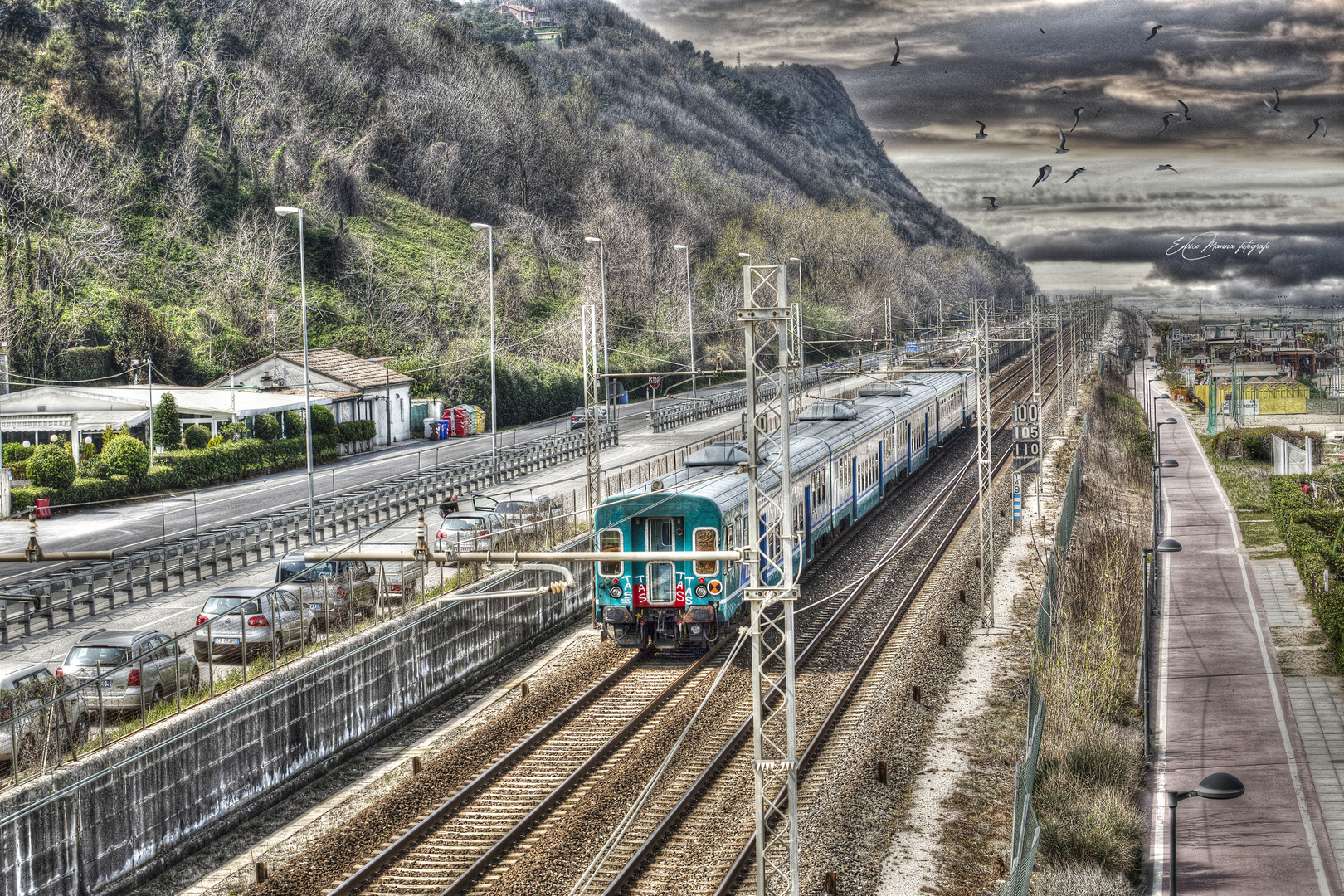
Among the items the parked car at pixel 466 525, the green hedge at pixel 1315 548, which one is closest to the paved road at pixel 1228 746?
the green hedge at pixel 1315 548

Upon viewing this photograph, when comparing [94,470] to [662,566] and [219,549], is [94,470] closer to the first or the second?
[219,549]

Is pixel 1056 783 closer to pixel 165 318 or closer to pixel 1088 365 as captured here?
pixel 165 318

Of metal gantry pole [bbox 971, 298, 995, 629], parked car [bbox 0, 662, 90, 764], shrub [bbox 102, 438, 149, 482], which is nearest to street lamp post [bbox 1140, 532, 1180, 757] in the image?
metal gantry pole [bbox 971, 298, 995, 629]

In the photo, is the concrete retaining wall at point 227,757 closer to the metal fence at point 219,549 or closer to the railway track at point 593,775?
the railway track at point 593,775

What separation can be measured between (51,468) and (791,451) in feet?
82.4

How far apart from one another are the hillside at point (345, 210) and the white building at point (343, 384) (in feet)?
9.59

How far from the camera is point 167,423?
44938mm

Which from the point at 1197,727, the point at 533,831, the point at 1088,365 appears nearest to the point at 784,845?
the point at 533,831

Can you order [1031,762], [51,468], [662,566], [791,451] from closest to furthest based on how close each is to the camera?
Result: [1031,762] → [662,566] → [791,451] → [51,468]

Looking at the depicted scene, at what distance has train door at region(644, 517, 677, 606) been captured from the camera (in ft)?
75.5

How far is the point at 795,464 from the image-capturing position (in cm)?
2733

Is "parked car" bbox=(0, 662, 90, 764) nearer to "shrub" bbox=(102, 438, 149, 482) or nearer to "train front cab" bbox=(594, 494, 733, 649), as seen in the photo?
"train front cab" bbox=(594, 494, 733, 649)

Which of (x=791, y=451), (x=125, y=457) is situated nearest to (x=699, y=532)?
(x=791, y=451)

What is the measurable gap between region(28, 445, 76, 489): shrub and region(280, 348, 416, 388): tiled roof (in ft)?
49.2
